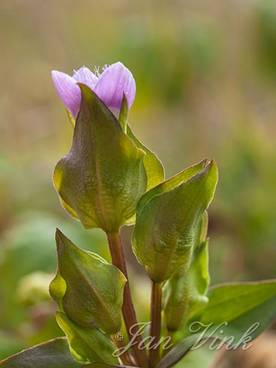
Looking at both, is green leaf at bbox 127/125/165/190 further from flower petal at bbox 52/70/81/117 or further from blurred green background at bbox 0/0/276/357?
blurred green background at bbox 0/0/276/357

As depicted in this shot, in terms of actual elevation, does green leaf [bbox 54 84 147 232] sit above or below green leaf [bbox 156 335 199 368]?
above

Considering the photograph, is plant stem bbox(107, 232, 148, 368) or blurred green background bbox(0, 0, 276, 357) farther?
blurred green background bbox(0, 0, 276, 357)

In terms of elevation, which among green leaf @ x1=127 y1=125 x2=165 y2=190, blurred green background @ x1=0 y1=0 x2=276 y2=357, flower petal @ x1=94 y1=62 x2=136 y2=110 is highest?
flower petal @ x1=94 y1=62 x2=136 y2=110

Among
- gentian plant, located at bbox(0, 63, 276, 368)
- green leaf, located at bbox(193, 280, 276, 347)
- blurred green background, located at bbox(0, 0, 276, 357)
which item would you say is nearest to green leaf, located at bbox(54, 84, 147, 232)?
gentian plant, located at bbox(0, 63, 276, 368)

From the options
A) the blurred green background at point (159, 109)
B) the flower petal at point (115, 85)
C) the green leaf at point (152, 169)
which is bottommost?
the blurred green background at point (159, 109)

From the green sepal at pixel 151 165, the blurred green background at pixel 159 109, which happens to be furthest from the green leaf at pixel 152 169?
the blurred green background at pixel 159 109

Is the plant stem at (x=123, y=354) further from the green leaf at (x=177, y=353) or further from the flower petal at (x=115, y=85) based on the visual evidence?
the flower petal at (x=115, y=85)

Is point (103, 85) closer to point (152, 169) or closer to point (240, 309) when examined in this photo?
point (152, 169)
